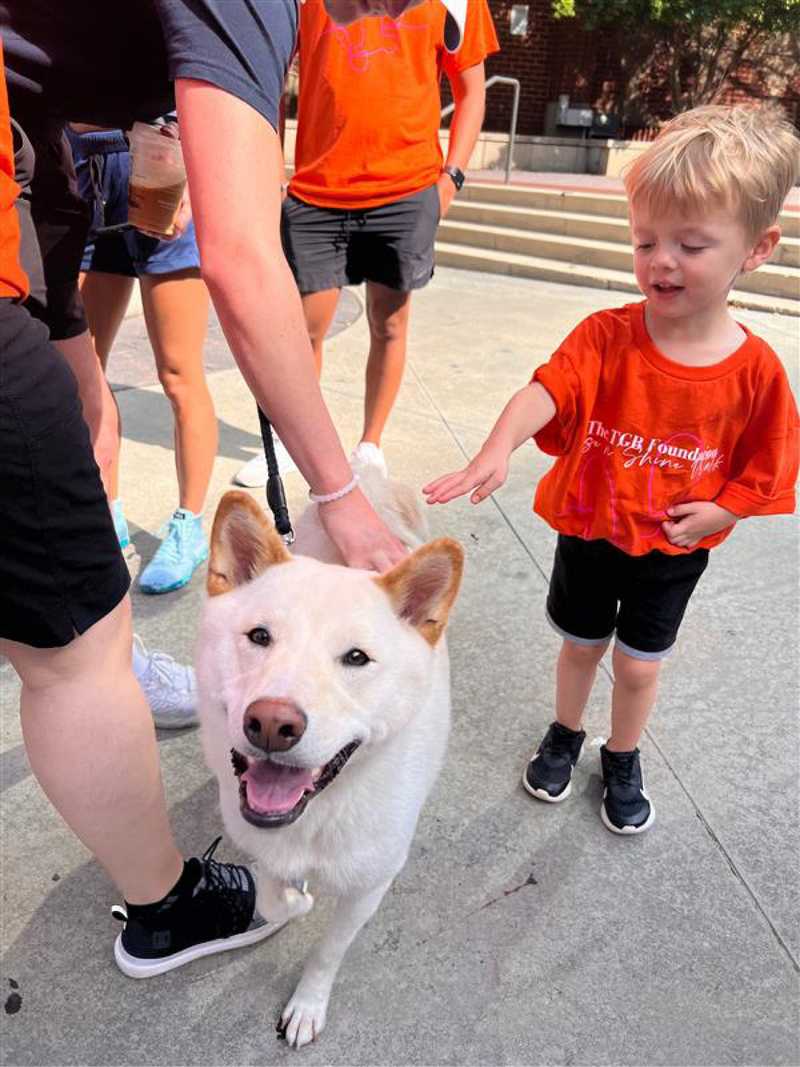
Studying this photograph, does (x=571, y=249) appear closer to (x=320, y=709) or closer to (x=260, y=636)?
(x=260, y=636)

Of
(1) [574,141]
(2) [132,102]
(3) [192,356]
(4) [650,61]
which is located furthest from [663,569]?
(4) [650,61]

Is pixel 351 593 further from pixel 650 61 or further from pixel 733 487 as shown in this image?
pixel 650 61

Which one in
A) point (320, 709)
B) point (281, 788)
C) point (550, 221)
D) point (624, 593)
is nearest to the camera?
point (320, 709)

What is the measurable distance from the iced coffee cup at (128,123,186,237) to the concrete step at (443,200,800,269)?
24.6 feet

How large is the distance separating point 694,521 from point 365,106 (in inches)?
95.8

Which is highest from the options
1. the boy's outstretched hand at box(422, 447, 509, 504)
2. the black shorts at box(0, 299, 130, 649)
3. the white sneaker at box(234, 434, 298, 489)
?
the black shorts at box(0, 299, 130, 649)

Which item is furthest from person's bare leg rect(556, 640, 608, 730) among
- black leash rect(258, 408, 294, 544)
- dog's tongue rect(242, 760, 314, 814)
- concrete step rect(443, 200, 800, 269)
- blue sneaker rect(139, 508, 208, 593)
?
concrete step rect(443, 200, 800, 269)

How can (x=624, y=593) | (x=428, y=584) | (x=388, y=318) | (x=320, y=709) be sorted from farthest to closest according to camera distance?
(x=388, y=318) < (x=624, y=593) < (x=428, y=584) < (x=320, y=709)

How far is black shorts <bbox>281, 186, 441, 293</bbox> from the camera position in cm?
344

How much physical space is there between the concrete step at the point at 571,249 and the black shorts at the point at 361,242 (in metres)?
5.27

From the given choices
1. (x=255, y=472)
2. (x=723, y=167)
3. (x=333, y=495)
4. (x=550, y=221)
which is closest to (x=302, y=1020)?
(x=333, y=495)

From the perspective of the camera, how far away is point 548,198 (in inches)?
406

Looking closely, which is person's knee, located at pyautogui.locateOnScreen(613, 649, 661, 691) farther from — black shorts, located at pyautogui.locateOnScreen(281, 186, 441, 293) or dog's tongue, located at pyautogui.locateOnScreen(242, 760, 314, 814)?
black shorts, located at pyautogui.locateOnScreen(281, 186, 441, 293)

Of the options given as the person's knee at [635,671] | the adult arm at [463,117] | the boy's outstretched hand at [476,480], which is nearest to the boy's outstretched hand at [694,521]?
the person's knee at [635,671]
